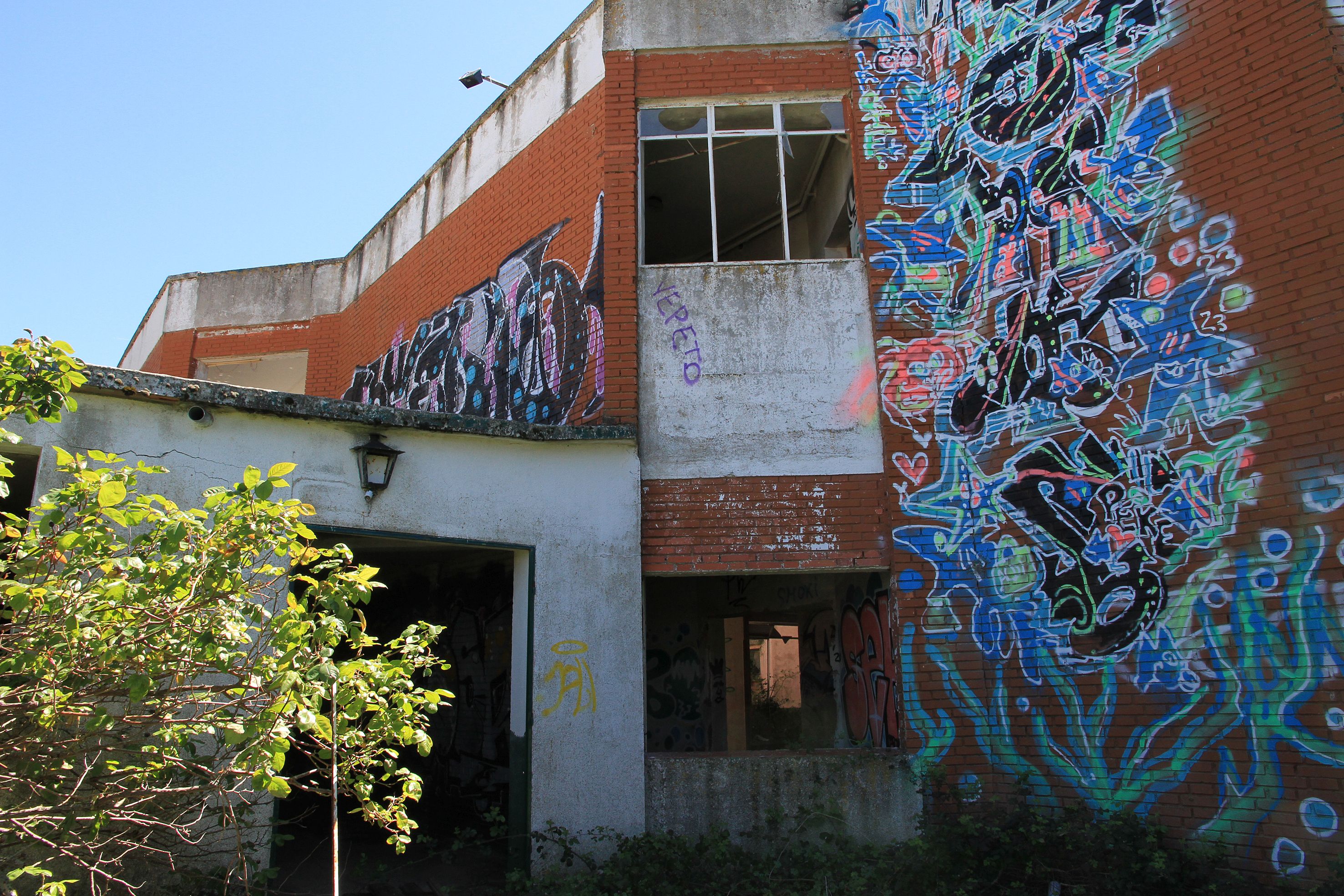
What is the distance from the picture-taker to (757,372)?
7781mm

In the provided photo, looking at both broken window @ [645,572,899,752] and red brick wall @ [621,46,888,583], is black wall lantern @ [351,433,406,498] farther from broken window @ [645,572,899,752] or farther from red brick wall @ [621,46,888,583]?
broken window @ [645,572,899,752]

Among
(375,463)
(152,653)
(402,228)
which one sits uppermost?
(402,228)

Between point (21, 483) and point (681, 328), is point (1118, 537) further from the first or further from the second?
point (21, 483)

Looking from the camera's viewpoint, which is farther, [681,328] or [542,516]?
[681,328]

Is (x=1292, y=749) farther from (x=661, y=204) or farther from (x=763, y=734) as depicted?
(x=661, y=204)

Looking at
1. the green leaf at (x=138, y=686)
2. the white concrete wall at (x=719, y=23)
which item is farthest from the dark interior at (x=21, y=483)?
the white concrete wall at (x=719, y=23)

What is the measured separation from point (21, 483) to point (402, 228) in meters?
6.80

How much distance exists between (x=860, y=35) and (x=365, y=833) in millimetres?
8752

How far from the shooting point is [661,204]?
11.3m

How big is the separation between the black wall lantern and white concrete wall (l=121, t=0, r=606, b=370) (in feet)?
14.2

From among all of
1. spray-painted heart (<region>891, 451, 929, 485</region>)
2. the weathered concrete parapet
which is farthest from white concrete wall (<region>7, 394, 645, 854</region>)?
spray-painted heart (<region>891, 451, 929, 485</region>)

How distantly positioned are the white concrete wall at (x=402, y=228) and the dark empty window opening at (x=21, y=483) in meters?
5.70

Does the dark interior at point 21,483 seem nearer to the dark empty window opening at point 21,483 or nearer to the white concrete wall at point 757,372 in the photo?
the dark empty window opening at point 21,483

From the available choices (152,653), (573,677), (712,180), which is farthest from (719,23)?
(152,653)
